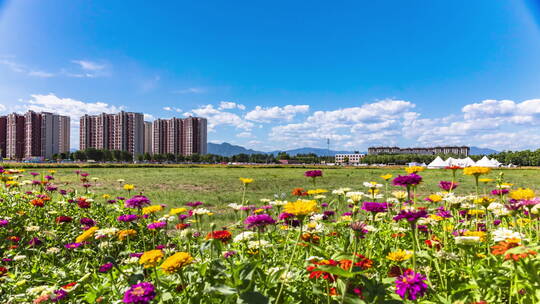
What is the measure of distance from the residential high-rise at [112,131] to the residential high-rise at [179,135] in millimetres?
12520

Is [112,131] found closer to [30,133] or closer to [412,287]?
[30,133]

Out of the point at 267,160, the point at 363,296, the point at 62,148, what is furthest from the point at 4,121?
the point at 363,296

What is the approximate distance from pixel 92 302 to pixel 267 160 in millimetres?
111864

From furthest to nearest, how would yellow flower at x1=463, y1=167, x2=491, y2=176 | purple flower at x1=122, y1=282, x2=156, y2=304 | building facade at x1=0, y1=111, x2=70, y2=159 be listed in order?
building facade at x1=0, y1=111, x2=70, y2=159, yellow flower at x1=463, y1=167, x2=491, y2=176, purple flower at x1=122, y1=282, x2=156, y2=304

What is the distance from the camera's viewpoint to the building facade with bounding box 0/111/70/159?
82.6 metres

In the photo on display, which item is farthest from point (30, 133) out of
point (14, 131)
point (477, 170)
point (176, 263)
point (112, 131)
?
point (477, 170)

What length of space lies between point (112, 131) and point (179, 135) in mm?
25078

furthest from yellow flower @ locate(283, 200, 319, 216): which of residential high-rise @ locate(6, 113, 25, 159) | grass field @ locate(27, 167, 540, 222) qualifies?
residential high-rise @ locate(6, 113, 25, 159)

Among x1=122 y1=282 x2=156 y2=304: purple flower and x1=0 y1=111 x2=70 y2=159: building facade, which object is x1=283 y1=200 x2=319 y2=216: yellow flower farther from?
x1=0 y1=111 x2=70 y2=159: building facade

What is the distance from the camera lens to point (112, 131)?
10200 cm

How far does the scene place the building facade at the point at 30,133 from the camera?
8262 centimetres

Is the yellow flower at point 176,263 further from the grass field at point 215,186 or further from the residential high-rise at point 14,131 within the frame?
the residential high-rise at point 14,131

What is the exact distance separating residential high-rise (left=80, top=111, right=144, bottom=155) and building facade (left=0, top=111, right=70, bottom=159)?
11.5 metres

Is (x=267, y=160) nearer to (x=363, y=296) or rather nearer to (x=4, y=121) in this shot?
(x=4, y=121)
